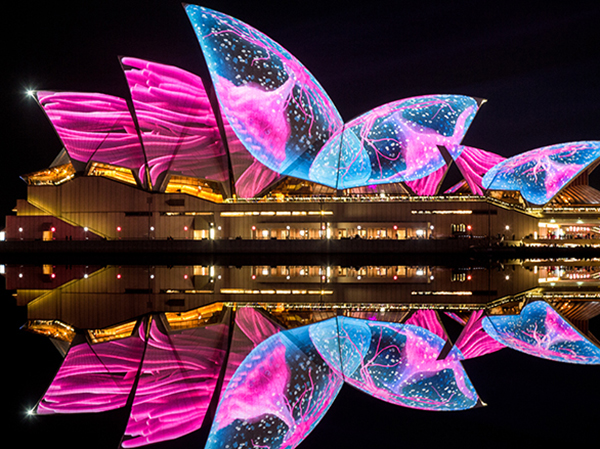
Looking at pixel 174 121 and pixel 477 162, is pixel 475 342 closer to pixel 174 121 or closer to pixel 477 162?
pixel 174 121

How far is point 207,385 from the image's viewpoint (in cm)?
534

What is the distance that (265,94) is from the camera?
101 ft

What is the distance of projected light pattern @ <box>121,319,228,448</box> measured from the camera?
461cm

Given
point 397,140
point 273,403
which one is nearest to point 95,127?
point 397,140

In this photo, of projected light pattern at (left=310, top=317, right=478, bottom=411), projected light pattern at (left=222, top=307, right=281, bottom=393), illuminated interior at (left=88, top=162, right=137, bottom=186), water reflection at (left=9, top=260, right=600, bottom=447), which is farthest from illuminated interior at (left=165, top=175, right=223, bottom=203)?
projected light pattern at (left=310, top=317, right=478, bottom=411)

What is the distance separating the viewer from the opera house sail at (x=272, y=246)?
5.45 metres

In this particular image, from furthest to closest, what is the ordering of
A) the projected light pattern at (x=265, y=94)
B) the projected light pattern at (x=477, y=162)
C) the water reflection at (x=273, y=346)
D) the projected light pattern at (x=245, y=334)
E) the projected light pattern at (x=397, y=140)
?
1. the projected light pattern at (x=477, y=162)
2. the projected light pattern at (x=397, y=140)
3. the projected light pattern at (x=265, y=94)
4. the projected light pattern at (x=245, y=334)
5. the water reflection at (x=273, y=346)

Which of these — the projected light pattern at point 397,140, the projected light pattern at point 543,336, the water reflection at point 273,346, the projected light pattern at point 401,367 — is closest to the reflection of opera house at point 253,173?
the projected light pattern at point 397,140

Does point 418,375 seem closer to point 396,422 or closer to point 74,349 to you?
point 396,422

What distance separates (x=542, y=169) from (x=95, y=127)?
39.0 m

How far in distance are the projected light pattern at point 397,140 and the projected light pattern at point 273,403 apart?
99.4 ft

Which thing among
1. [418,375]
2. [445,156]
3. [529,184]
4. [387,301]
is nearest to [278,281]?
[387,301]

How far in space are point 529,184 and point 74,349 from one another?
4536 centimetres

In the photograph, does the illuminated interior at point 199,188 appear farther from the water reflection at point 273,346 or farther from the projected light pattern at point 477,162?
the water reflection at point 273,346
